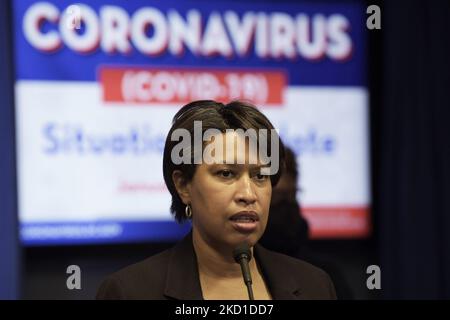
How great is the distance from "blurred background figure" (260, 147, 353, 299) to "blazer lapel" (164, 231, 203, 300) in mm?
662

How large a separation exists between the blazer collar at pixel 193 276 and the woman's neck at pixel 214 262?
17 millimetres

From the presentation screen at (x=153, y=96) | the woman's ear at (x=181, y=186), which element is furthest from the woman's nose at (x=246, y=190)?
the presentation screen at (x=153, y=96)

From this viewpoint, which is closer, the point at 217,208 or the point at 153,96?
the point at 217,208

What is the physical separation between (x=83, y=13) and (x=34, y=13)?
7.8 inches

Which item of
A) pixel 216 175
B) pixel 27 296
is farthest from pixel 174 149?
pixel 27 296

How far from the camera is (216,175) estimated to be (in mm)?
1303

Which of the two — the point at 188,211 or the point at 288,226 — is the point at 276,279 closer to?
the point at 188,211

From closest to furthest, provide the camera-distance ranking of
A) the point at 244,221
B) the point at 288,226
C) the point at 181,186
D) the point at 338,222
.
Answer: the point at 244,221, the point at 181,186, the point at 288,226, the point at 338,222

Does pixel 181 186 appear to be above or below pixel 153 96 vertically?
below

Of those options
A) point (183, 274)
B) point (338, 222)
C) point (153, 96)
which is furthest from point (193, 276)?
point (338, 222)

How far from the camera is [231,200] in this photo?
128 centimetres

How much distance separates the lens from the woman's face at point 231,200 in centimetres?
127

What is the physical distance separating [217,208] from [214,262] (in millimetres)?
143

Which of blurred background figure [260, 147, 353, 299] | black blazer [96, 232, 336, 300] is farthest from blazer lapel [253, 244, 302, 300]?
blurred background figure [260, 147, 353, 299]
